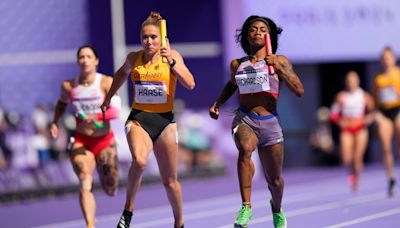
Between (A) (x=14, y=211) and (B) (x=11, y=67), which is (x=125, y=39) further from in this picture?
(A) (x=14, y=211)

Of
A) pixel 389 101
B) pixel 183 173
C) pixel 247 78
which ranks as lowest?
pixel 183 173

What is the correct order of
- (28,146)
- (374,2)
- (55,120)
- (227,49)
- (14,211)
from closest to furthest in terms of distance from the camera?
(55,120) < (14,211) < (28,146) < (227,49) < (374,2)

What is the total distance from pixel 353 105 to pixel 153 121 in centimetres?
853

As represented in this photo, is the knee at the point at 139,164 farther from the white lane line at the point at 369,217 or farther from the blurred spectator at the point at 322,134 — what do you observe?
the blurred spectator at the point at 322,134

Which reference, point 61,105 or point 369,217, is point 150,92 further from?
point 369,217

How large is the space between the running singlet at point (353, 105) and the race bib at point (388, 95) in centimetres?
84

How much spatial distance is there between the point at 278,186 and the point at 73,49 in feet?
41.3

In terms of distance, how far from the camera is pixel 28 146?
61.8 feet

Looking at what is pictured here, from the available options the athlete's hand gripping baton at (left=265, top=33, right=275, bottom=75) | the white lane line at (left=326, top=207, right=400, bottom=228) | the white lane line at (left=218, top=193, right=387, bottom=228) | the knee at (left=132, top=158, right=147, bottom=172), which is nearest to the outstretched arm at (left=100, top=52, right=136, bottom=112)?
the knee at (left=132, top=158, right=147, bottom=172)

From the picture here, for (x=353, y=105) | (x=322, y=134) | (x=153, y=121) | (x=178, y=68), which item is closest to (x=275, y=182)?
(x=153, y=121)

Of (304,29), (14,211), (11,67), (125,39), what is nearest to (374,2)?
(304,29)

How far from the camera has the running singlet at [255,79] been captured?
965cm

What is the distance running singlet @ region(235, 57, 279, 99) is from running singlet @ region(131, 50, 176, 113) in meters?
0.62

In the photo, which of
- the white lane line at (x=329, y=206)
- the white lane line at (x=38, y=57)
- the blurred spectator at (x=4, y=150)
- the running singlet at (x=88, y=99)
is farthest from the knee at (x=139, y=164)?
the white lane line at (x=38, y=57)
